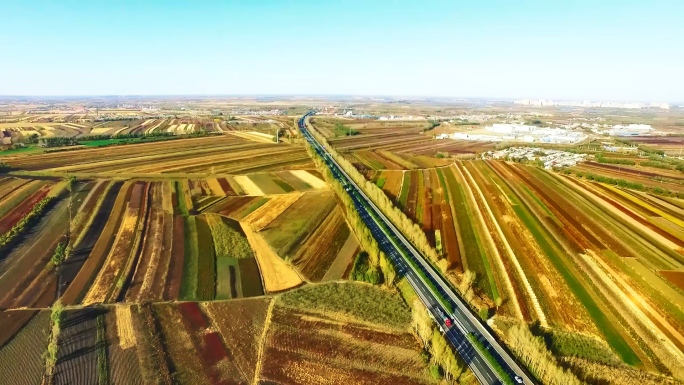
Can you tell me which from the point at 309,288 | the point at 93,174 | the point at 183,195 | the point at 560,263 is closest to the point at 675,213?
the point at 560,263

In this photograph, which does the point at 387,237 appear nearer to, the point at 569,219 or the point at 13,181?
the point at 569,219

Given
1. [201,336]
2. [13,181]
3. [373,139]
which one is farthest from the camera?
[373,139]

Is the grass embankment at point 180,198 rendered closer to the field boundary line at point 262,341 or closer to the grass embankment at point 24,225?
the grass embankment at point 24,225

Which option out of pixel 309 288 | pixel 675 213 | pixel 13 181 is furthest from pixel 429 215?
pixel 13 181

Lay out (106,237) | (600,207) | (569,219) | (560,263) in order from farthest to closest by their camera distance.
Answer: (600,207), (569,219), (106,237), (560,263)

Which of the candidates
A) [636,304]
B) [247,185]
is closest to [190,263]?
[247,185]

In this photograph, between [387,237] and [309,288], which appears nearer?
[309,288]

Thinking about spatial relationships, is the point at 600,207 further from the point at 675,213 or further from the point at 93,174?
the point at 93,174
